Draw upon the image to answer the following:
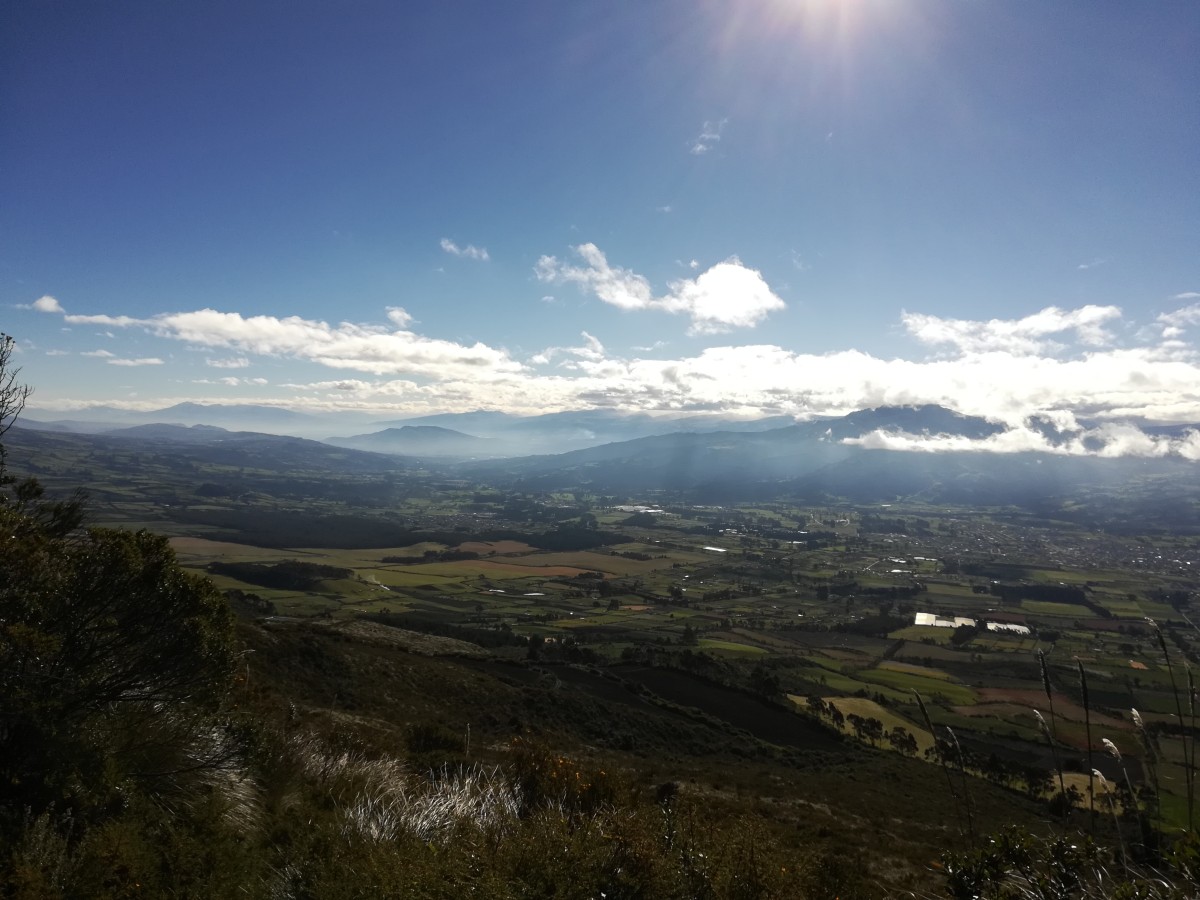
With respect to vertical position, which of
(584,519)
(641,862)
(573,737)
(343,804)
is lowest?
(584,519)

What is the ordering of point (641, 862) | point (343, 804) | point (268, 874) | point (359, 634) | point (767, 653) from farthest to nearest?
point (767, 653), point (359, 634), point (343, 804), point (268, 874), point (641, 862)

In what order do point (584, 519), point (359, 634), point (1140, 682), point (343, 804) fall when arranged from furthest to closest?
point (584, 519)
point (1140, 682)
point (359, 634)
point (343, 804)

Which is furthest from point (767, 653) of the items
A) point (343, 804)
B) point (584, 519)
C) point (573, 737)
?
point (584, 519)

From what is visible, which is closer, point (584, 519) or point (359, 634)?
point (359, 634)

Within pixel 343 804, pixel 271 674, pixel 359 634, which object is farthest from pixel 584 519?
pixel 343 804

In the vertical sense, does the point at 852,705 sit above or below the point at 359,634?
below

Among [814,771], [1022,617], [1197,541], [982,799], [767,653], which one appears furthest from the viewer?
[1197,541]

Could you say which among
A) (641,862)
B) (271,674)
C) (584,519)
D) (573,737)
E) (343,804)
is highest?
(641,862)

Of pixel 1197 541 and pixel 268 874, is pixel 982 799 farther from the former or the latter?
pixel 1197 541

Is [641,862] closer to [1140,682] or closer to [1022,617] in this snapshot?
[1140,682]
